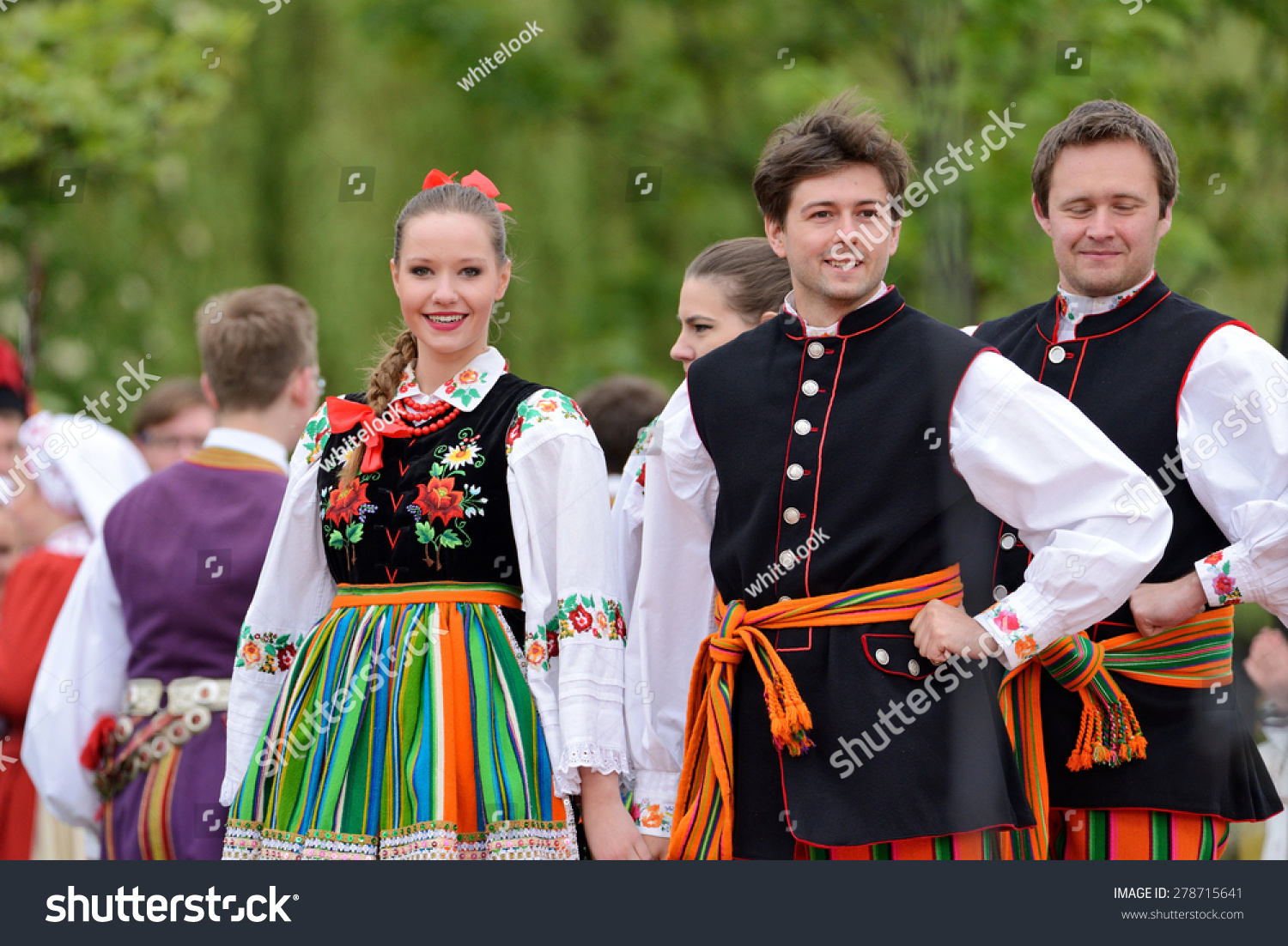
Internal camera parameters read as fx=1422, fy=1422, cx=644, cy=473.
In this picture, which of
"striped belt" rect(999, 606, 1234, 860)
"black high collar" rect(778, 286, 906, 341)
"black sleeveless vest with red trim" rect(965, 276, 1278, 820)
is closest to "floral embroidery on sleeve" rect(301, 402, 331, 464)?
"black high collar" rect(778, 286, 906, 341)

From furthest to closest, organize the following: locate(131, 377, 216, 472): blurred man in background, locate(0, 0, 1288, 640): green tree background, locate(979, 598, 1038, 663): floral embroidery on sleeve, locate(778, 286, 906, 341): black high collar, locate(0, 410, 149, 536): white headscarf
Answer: locate(0, 0, 1288, 640): green tree background → locate(131, 377, 216, 472): blurred man in background → locate(0, 410, 149, 536): white headscarf → locate(778, 286, 906, 341): black high collar → locate(979, 598, 1038, 663): floral embroidery on sleeve

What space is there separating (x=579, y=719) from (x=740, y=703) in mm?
275

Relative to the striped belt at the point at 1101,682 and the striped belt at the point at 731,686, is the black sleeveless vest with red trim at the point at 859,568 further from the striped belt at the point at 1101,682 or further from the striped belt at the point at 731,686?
the striped belt at the point at 1101,682

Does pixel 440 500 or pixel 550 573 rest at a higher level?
pixel 440 500

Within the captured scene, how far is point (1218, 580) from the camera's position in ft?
7.98

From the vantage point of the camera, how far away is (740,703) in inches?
94.3

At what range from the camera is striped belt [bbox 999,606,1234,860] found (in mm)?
2420

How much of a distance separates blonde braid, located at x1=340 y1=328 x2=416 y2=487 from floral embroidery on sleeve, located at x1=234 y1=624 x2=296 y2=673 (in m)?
0.35

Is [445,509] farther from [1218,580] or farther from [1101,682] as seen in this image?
[1218,580]

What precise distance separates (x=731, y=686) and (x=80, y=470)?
2.33 meters

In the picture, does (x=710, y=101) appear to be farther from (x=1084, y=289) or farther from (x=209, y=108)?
(x=1084, y=289)

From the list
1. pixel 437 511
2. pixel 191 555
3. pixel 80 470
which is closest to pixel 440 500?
pixel 437 511

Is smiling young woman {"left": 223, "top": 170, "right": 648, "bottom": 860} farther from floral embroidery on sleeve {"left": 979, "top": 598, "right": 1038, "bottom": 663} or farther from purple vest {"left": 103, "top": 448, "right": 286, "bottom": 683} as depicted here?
floral embroidery on sleeve {"left": 979, "top": 598, "right": 1038, "bottom": 663}

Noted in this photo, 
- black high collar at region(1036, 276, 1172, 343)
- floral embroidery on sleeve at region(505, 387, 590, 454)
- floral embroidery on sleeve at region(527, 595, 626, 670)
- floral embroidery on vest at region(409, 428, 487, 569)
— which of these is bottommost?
floral embroidery on sleeve at region(527, 595, 626, 670)
